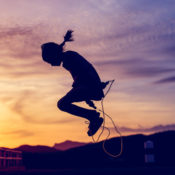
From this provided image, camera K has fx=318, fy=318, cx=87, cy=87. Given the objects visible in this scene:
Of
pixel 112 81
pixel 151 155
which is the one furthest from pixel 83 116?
pixel 151 155

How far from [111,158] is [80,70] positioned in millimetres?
13587

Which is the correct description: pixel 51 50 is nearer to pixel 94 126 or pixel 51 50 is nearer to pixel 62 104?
pixel 62 104

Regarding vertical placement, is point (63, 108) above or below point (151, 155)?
above

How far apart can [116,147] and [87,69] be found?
16.4 metres

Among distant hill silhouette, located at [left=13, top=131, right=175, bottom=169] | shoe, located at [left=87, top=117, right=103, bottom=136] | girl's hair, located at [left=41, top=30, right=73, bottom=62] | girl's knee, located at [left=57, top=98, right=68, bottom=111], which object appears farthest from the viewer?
distant hill silhouette, located at [left=13, top=131, right=175, bottom=169]

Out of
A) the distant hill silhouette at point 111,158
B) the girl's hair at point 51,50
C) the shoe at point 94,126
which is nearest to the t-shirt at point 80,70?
the girl's hair at point 51,50

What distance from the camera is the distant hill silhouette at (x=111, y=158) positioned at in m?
18.5

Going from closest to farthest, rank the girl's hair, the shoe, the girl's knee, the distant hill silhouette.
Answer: the girl's hair < the girl's knee < the shoe < the distant hill silhouette

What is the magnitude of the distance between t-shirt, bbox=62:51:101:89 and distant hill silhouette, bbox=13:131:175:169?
1046 cm

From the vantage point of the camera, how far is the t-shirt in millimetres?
Result: 7195

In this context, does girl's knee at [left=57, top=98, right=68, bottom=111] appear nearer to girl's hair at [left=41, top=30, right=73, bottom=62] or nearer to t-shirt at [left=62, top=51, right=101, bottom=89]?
t-shirt at [left=62, top=51, right=101, bottom=89]

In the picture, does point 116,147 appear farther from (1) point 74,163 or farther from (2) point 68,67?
(2) point 68,67

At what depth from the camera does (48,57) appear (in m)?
7.23

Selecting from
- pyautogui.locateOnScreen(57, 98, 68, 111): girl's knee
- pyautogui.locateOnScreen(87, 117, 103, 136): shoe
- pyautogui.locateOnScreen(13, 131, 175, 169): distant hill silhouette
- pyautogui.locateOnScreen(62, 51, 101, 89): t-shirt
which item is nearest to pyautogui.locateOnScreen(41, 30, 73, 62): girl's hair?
pyautogui.locateOnScreen(62, 51, 101, 89): t-shirt
